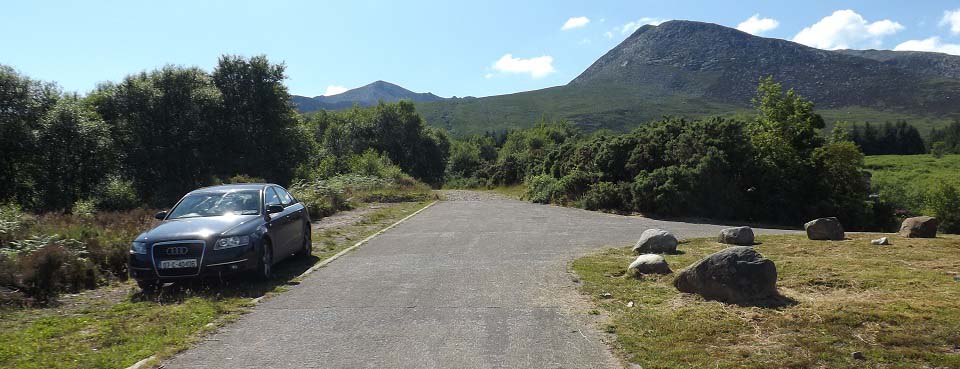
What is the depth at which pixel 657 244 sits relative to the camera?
447 inches

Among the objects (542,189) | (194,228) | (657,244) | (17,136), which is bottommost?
(542,189)

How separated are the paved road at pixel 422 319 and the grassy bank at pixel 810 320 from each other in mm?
582

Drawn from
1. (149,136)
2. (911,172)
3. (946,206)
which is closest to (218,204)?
(149,136)

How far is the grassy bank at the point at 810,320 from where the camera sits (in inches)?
184

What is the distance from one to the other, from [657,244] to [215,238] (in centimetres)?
802

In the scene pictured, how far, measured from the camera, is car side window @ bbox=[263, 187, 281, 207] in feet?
31.7

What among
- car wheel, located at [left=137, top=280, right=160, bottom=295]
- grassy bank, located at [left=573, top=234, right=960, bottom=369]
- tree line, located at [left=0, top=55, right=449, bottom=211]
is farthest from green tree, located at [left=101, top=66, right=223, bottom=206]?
grassy bank, located at [left=573, top=234, right=960, bottom=369]

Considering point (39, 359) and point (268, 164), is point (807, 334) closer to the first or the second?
point (39, 359)

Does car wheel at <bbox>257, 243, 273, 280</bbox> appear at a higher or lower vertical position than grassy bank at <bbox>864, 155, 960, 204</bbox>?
higher

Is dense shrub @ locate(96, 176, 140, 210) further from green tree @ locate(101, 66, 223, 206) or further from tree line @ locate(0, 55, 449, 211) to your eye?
green tree @ locate(101, 66, 223, 206)

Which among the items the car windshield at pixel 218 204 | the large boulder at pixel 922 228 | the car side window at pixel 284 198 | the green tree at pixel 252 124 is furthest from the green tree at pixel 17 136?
the large boulder at pixel 922 228

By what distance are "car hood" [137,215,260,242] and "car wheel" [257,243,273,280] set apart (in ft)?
1.66

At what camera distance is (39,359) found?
4953 mm

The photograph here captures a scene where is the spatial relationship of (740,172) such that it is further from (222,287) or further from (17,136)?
(17,136)
